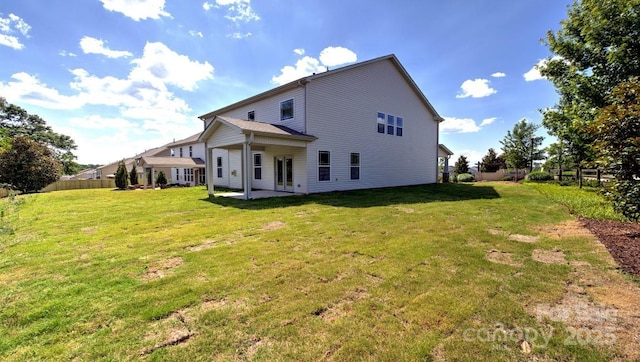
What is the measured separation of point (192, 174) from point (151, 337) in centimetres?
2610

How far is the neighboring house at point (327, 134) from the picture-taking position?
13289 millimetres

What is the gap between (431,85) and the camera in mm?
20969

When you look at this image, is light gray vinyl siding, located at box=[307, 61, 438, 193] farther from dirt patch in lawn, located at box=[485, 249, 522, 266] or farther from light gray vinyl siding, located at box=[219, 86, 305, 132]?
dirt patch in lawn, located at box=[485, 249, 522, 266]

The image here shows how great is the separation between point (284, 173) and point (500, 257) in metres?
11.8

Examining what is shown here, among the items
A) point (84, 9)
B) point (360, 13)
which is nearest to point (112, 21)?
point (84, 9)

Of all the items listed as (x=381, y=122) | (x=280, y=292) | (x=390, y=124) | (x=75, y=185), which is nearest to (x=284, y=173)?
(x=381, y=122)

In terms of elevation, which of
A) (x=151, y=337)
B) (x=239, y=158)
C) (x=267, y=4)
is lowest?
(x=151, y=337)

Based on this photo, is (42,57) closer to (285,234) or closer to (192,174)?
(192,174)

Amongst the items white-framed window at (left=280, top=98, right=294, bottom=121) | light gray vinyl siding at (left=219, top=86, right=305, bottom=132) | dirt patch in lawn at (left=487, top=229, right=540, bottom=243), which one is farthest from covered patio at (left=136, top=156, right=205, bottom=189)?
dirt patch in lawn at (left=487, top=229, right=540, bottom=243)

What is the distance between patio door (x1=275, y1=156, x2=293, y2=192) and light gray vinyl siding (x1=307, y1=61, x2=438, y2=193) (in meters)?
1.43

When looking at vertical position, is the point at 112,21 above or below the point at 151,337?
above

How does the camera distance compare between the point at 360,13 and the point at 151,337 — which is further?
the point at 360,13

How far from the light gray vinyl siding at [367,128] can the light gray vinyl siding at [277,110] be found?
1.54ft

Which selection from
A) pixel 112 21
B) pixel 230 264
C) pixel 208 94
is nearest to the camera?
pixel 230 264
